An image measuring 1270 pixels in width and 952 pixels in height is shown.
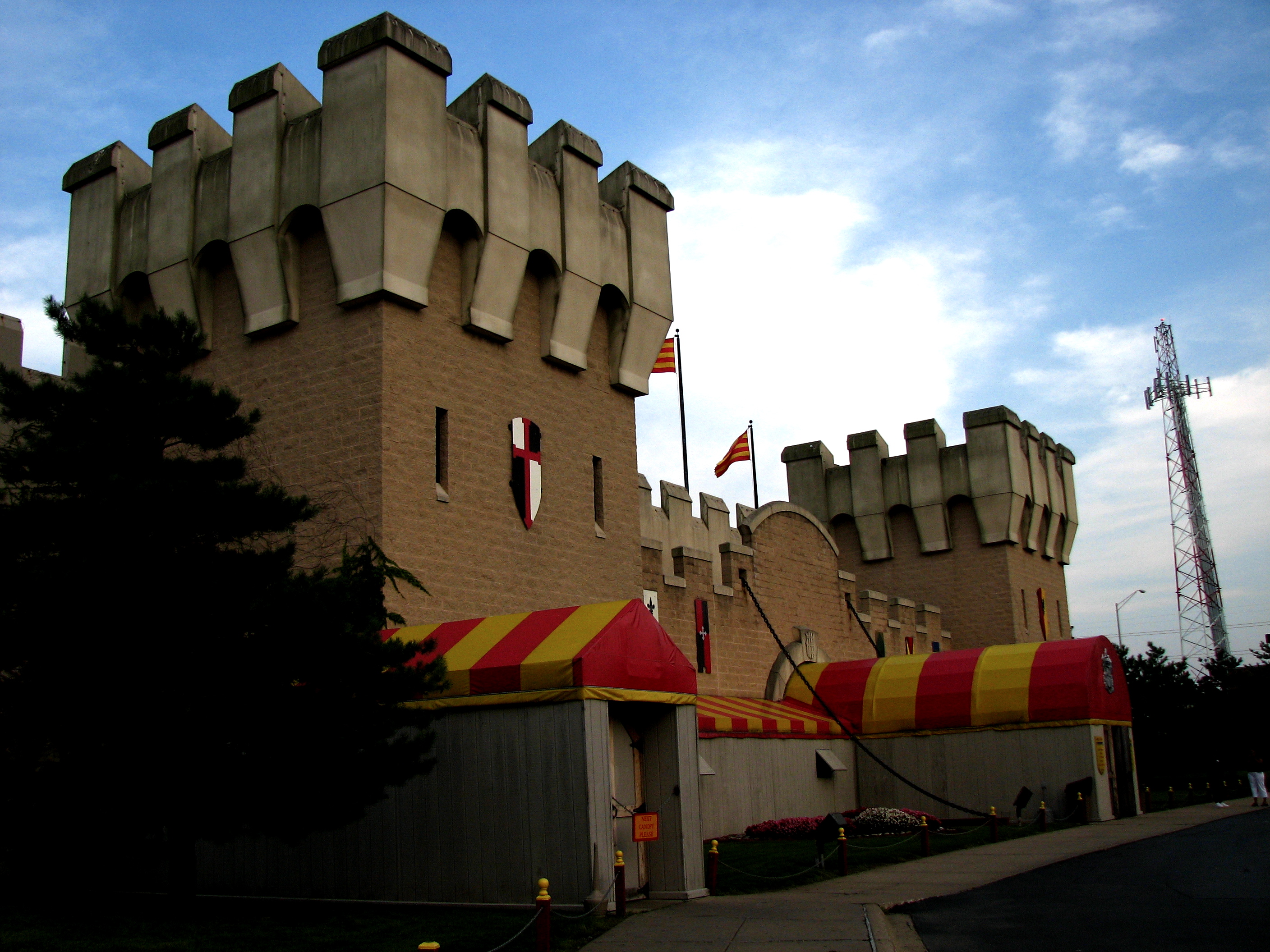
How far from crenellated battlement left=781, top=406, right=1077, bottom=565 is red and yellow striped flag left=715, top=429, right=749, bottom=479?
645cm

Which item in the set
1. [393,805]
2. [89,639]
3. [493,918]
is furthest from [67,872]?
[493,918]

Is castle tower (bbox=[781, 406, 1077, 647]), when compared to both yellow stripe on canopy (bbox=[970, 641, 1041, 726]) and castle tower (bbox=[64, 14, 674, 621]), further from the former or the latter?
castle tower (bbox=[64, 14, 674, 621])

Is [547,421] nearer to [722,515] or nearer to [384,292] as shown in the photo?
[384,292]

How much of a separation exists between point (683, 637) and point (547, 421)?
6.90 metres

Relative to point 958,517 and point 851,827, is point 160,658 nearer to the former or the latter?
point 851,827

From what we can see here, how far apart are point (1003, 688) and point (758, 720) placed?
609 centimetres

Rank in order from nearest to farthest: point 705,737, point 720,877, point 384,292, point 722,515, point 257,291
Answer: point 720,877, point 384,292, point 257,291, point 705,737, point 722,515

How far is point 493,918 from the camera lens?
13.8m

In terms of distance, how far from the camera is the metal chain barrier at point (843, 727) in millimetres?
28203

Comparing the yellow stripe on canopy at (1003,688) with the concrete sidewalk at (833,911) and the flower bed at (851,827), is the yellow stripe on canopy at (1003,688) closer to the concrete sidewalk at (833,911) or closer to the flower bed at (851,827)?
the flower bed at (851,827)

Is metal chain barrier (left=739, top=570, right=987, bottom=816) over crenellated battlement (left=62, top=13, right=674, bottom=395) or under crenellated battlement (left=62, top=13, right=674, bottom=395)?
under

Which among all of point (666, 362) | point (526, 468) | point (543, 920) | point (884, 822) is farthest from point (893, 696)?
point (543, 920)

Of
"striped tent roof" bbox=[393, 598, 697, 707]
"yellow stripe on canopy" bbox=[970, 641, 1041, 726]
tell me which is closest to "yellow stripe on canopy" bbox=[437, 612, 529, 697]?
"striped tent roof" bbox=[393, 598, 697, 707]

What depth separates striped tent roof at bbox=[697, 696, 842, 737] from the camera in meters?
24.3
